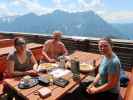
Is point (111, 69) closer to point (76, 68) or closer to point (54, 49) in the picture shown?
point (76, 68)

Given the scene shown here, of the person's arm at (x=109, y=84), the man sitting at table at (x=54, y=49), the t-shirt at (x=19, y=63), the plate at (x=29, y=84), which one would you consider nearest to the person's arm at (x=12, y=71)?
the t-shirt at (x=19, y=63)

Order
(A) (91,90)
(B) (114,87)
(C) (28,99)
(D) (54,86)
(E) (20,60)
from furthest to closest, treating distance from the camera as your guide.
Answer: (E) (20,60), (A) (91,90), (B) (114,87), (D) (54,86), (C) (28,99)

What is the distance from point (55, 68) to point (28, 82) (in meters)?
0.65

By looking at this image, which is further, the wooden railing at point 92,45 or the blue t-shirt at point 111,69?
the wooden railing at point 92,45

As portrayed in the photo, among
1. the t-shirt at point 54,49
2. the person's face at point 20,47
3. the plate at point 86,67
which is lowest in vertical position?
the plate at point 86,67

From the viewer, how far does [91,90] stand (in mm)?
2816

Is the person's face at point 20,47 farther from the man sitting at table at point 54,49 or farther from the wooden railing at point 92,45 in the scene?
the wooden railing at point 92,45

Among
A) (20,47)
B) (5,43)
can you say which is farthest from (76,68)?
(5,43)

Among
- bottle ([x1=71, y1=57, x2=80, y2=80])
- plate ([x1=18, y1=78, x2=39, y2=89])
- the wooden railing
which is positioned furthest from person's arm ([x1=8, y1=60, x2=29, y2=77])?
the wooden railing

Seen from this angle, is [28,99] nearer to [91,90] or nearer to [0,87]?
[91,90]

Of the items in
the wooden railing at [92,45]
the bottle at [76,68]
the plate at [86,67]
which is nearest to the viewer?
the bottle at [76,68]

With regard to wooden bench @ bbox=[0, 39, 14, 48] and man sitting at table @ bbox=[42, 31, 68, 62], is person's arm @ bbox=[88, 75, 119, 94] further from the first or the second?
wooden bench @ bbox=[0, 39, 14, 48]

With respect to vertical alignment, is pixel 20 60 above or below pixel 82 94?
above

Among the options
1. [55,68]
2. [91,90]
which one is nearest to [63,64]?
[55,68]
